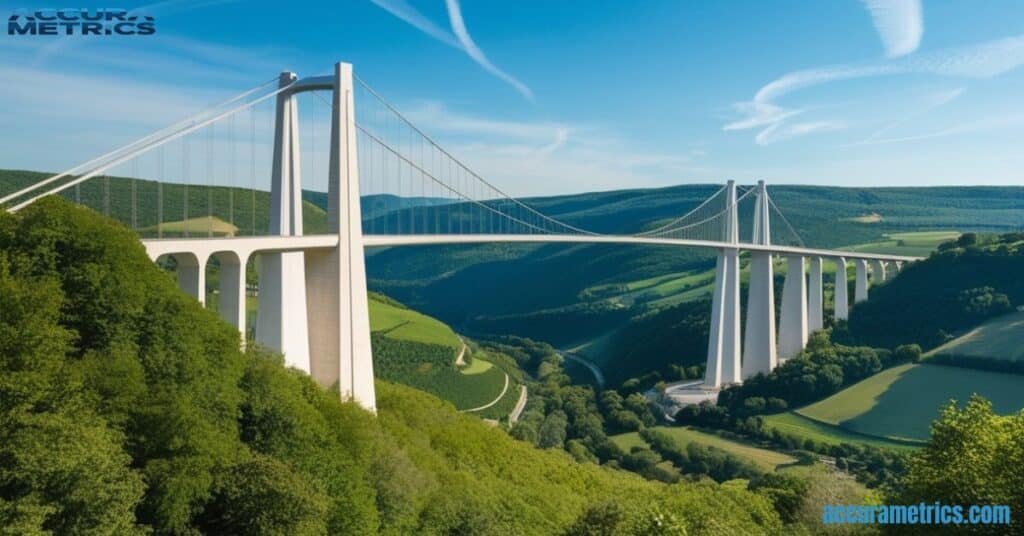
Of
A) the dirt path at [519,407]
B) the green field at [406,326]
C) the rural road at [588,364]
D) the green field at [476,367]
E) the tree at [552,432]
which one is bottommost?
the rural road at [588,364]

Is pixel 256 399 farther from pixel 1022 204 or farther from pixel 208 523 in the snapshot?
pixel 1022 204

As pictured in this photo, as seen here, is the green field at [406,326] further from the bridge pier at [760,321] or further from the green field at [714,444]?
the bridge pier at [760,321]

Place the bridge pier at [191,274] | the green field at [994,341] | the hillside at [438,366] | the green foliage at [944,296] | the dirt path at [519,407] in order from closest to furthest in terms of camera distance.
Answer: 1. the bridge pier at [191,274]
2. the green field at [994,341]
3. the dirt path at [519,407]
4. the hillside at [438,366]
5. the green foliage at [944,296]

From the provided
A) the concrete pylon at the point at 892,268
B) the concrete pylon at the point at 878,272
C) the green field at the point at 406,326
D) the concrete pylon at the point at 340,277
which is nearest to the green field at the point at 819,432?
the green field at the point at 406,326

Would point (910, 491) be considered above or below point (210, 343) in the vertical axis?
below

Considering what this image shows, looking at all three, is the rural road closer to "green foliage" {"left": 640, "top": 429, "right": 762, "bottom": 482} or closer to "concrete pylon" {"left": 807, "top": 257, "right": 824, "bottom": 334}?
"concrete pylon" {"left": 807, "top": 257, "right": 824, "bottom": 334}

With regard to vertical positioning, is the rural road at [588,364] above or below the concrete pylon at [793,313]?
below

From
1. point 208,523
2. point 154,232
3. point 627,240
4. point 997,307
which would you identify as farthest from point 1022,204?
point 208,523

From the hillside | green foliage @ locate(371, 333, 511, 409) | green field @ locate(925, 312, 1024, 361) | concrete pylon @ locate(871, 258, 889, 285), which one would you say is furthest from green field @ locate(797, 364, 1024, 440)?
concrete pylon @ locate(871, 258, 889, 285)
